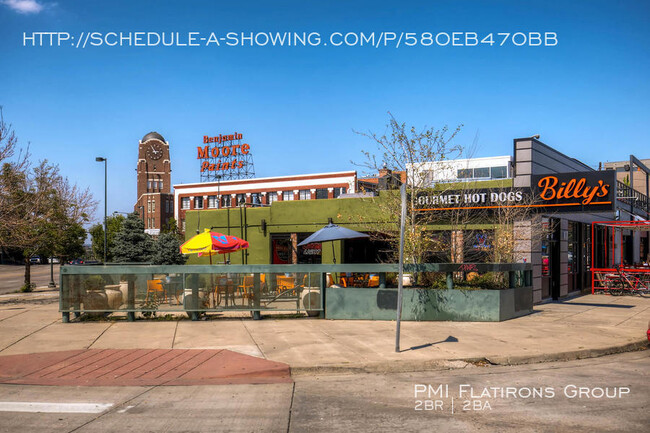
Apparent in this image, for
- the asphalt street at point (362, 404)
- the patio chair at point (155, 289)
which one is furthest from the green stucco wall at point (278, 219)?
the asphalt street at point (362, 404)

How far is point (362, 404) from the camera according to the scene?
22.0 ft

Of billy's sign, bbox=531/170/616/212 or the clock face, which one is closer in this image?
billy's sign, bbox=531/170/616/212

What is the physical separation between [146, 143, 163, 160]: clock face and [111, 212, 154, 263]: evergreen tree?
254ft

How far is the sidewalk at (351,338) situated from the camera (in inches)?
362

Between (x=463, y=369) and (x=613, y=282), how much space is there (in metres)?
16.7

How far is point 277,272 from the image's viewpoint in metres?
13.2

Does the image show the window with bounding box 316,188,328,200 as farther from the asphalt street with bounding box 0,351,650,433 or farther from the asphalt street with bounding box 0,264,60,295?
the asphalt street with bounding box 0,351,650,433

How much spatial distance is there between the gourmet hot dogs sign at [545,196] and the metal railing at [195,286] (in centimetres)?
415

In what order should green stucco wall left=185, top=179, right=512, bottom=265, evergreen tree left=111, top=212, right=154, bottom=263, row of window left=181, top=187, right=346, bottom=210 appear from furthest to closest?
row of window left=181, top=187, right=346, bottom=210
evergreen tree left=111, top=212, right=154, bottom=263
green stucco wall left=185, top=179, right=512, bottom=265

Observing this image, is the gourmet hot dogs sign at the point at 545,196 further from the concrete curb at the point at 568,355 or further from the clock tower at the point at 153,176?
the clock tower at the point at 153,176


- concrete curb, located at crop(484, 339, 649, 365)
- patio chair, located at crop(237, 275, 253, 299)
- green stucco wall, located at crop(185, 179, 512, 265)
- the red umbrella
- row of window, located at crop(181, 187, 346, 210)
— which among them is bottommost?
concrete curb, located at crop(484, 339, 649, 365)

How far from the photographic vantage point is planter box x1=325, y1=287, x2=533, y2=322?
13.2 metres

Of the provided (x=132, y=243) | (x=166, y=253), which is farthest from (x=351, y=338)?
(x=132, y=243)

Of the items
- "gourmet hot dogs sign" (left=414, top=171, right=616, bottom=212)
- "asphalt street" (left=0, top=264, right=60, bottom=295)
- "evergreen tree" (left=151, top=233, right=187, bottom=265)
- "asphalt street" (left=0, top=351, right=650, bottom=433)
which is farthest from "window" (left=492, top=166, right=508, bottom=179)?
"asphalt street" (left=0, top=351, right=650, bottom=433)
